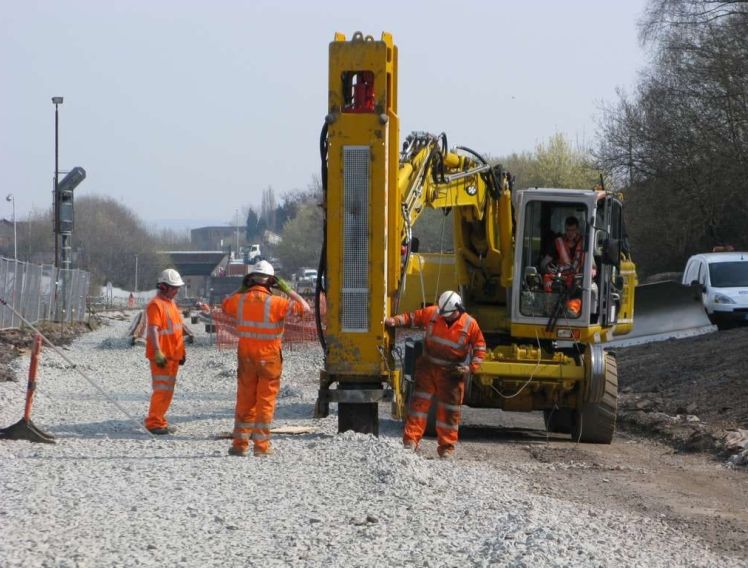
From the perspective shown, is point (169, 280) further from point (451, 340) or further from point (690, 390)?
point (690, 390)

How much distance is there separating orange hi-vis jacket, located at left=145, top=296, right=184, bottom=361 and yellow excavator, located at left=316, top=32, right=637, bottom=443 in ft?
5.58

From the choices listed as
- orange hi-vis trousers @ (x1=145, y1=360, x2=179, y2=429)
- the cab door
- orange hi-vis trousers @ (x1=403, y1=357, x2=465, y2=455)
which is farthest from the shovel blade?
the cab door

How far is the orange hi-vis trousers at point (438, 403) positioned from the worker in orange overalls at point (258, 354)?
1884 millimetres

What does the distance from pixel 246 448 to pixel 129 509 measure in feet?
9.65

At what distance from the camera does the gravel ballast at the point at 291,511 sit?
7.43 metres

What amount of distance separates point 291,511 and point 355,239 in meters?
4.19

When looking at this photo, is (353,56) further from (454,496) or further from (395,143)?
(454,496)

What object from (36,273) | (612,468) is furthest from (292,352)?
(612,468)

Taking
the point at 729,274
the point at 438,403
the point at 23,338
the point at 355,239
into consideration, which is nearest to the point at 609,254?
the point at 438,403

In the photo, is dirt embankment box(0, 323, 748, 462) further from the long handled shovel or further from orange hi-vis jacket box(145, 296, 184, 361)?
the long handled shovel

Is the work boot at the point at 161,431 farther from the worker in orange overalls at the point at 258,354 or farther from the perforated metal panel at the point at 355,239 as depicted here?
the perforated metal panel at the point at 355,239

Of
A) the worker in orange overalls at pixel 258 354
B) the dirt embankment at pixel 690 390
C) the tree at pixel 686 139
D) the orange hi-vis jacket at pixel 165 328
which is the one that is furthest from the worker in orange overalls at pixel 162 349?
the tree at pixel 686 139

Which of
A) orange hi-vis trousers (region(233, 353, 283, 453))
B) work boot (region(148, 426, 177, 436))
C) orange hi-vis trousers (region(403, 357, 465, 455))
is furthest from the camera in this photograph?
work boot (region(148, 426, 177, 436))

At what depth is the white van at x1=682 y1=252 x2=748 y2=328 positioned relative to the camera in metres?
27.7
